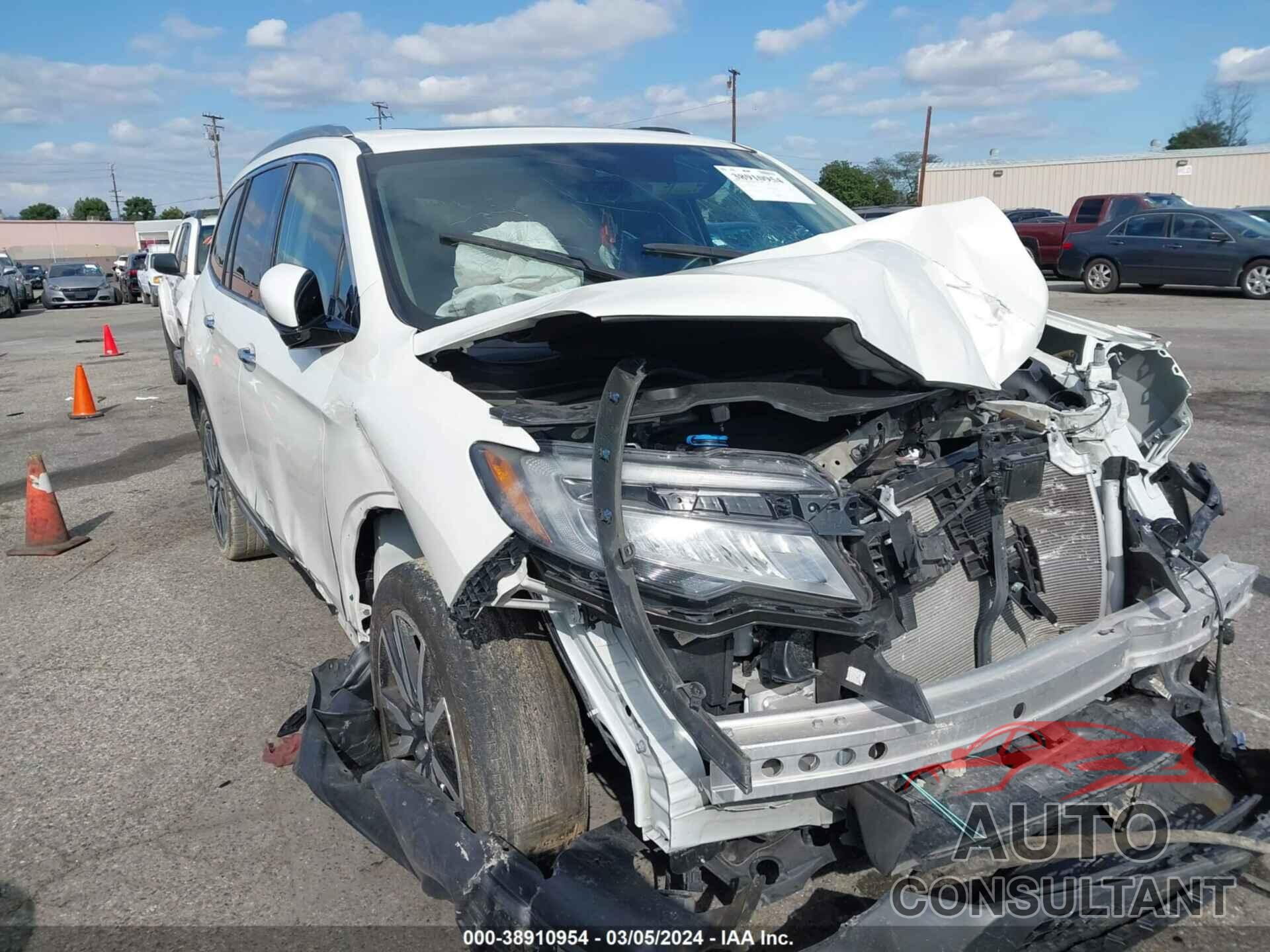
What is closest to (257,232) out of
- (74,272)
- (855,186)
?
(74,272)

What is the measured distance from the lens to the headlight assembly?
1.92 metres

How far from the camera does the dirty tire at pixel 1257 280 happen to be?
16.6 m

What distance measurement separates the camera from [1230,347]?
1141cm

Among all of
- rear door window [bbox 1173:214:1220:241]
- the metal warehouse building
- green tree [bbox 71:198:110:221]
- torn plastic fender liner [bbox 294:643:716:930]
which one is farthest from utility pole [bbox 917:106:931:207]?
green tree [bbox 71:198:110:221]

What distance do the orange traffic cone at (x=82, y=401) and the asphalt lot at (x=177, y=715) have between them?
8.73 feet

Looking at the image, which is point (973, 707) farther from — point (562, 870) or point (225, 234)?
point (225, 234)

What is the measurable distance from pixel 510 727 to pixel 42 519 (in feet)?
15.8

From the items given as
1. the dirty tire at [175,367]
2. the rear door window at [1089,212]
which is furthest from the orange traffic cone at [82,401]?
the rear door window at [1089,212]

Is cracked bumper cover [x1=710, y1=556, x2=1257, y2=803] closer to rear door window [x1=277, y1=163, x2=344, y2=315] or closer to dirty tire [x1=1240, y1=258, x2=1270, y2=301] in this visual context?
rear door window [x1=277, y1=163, x2=344, y2=315]

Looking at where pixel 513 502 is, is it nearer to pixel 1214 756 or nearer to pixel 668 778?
pixel 668 778

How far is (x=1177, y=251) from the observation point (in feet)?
57.3

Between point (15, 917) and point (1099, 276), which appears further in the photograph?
point (1099, 276)

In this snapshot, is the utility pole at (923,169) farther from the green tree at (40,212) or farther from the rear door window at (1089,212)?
the green tree at (40,212)

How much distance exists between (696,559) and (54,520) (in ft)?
17.3
